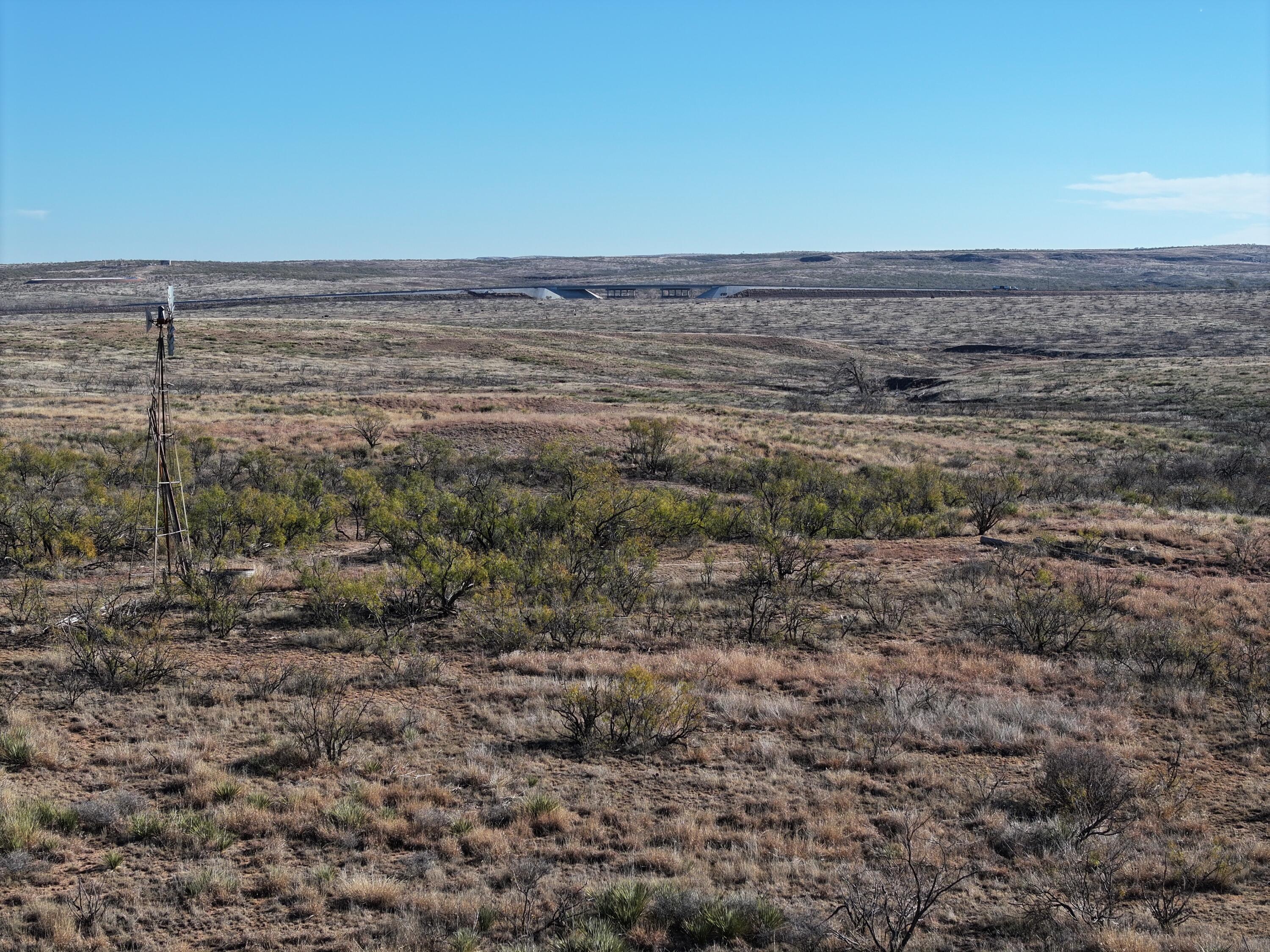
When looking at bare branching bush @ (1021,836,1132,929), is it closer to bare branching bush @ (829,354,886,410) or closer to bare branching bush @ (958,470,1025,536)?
bare branching bush @ (958,470,1025,536)

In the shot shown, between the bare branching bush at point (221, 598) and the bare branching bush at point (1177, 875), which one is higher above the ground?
the bare branching bush at point (221, 598)

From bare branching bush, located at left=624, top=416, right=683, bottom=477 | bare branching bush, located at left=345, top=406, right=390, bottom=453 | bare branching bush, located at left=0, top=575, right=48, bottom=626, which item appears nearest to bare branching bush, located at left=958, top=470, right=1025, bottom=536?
bare branching bush, located at left=624, top=416, right=683, bottom=477

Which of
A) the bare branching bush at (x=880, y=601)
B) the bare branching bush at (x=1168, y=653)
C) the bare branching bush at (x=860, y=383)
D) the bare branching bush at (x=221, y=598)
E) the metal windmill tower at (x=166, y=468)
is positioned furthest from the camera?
the bare branching bush at (x=860, y=383)

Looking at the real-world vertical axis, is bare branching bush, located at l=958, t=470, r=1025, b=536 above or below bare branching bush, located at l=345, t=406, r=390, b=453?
below

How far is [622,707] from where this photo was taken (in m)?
8.59

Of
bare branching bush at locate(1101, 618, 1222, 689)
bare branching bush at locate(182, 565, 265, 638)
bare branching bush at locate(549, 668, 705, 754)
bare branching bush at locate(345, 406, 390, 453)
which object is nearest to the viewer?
bare branching bush at locate(549, 668, 705, 754)

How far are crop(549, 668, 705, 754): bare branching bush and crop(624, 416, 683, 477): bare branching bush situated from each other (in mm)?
17256

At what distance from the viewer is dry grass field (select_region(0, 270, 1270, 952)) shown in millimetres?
5844

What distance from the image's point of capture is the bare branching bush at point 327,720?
25.9ft

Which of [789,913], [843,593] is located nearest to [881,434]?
[843,593]

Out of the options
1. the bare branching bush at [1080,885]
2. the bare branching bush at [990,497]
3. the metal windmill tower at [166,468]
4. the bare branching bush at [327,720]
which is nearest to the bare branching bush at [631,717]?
the bare branching bush at [327,720]

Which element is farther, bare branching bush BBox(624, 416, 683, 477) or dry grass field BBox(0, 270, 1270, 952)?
bare branching bush BBox(624, 416, 683, 477)

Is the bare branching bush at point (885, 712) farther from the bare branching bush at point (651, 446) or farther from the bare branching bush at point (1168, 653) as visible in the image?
the bare branching bush at point (651, 446)

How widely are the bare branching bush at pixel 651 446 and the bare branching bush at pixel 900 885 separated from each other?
1955 cm
